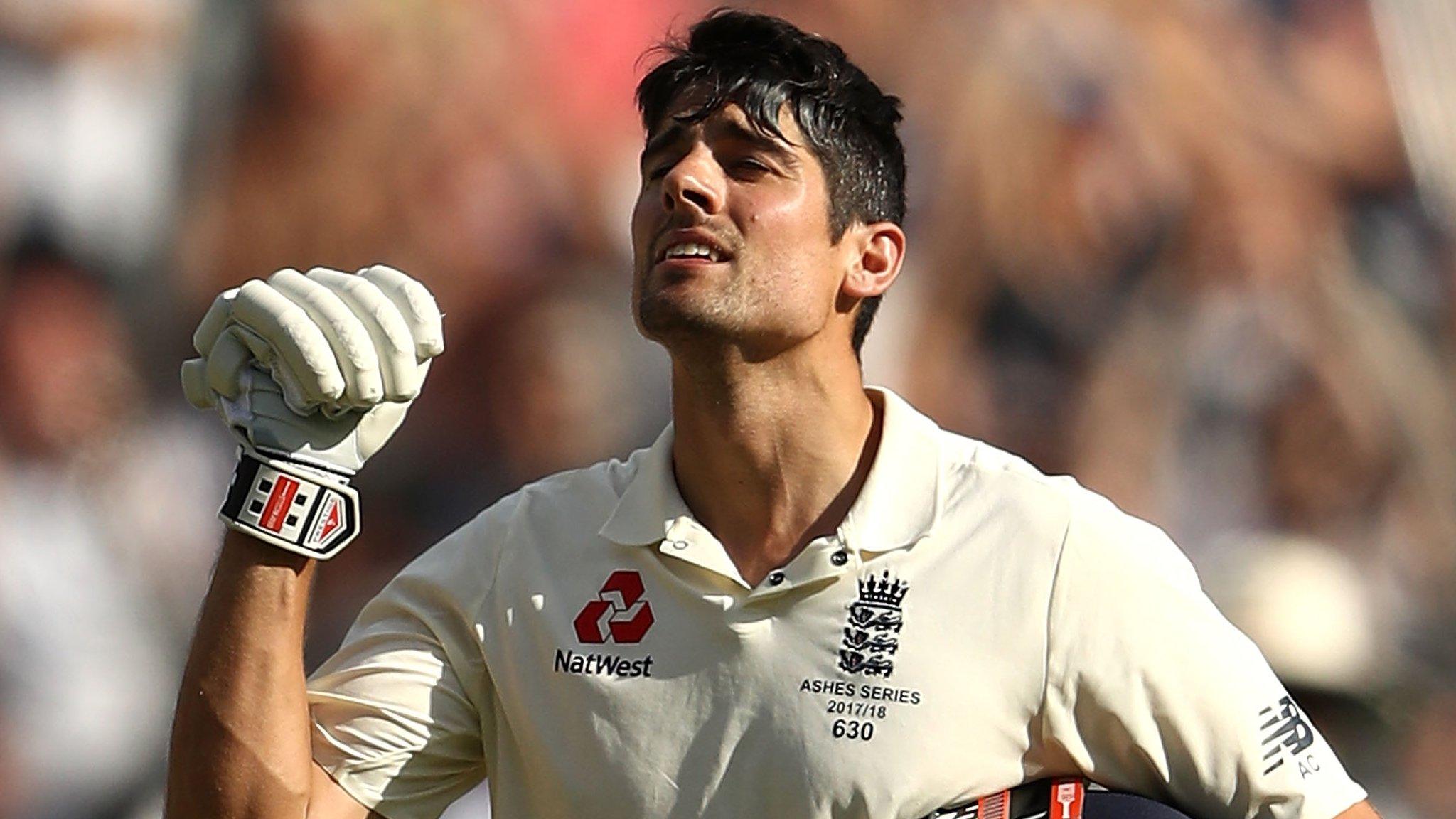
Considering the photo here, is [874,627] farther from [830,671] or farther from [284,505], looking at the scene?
[284,505]

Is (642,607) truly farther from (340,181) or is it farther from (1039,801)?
(340,181)

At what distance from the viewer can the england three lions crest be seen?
230 cm

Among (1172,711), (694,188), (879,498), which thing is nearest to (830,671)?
(879,498)

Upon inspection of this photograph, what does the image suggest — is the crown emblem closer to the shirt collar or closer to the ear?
the shirt collar

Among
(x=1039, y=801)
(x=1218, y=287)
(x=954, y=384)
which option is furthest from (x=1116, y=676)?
(x=1218, y=287)

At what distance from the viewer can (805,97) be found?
2639 millimetres

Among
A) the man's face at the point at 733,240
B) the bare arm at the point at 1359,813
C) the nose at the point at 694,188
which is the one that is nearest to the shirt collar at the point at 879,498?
the man's face at the point at 733,240

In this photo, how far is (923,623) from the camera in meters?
2.33

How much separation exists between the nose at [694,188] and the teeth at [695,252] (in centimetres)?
4

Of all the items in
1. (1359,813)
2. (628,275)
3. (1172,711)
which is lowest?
(1359,813)

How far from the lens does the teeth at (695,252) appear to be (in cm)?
247

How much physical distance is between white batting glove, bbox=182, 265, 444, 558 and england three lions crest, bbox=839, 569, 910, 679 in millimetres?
562

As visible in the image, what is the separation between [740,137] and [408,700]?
0.81 metres

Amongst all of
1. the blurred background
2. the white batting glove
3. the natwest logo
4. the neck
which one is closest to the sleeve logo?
the neck
